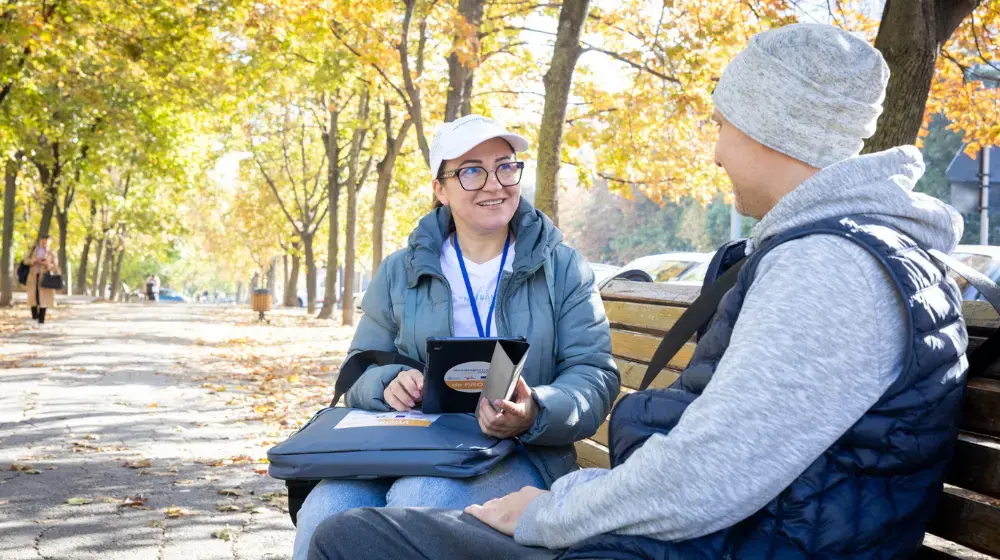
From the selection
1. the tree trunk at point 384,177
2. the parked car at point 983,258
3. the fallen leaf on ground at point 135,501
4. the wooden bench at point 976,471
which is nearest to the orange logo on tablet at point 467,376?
the wooden bench at point 976,471

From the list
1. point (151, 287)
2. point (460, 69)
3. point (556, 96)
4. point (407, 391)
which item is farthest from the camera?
point (151, 287)

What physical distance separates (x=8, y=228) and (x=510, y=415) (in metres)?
24.7

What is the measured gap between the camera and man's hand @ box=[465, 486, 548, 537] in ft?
6.77

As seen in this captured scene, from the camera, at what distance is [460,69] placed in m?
12.5

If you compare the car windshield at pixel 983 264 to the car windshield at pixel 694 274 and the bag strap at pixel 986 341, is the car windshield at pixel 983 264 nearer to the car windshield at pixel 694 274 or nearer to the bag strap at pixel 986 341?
the car windshield at pixel 694 274

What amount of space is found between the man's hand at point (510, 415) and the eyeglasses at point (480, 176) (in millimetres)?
806

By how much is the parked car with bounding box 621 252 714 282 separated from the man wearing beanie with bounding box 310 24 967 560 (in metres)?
12.9

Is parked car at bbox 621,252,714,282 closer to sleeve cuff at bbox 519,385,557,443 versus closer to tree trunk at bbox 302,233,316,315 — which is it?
sleeve cuff at bbox 519,385,557,443

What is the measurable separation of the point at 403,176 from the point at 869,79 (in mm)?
23613

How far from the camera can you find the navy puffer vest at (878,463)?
5.59 feet

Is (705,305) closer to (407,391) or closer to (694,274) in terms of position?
(407,391)

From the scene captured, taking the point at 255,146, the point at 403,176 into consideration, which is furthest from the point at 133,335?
the point at 255,146

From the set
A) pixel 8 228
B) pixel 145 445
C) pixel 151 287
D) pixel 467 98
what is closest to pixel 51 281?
pixel 8 228

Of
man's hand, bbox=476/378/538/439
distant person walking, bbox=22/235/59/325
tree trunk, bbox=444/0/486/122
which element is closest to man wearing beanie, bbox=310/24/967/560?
man's hand, bbox=476/378/538/439
